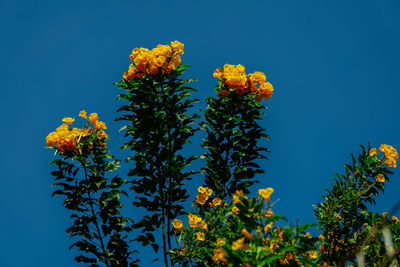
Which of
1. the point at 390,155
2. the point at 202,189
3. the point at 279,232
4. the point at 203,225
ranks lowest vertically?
the point at 279,232

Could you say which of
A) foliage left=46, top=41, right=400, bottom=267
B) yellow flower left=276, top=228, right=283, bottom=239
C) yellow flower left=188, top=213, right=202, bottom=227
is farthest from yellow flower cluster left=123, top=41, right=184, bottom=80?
yellow flower left=276, top=228, right=283, bottom=239

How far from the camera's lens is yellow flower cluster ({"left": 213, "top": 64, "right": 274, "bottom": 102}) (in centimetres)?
466

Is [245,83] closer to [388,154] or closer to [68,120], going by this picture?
[388,154]

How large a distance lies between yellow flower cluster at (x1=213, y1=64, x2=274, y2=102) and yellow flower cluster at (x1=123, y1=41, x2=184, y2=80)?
0.99m

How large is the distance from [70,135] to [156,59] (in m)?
1.98

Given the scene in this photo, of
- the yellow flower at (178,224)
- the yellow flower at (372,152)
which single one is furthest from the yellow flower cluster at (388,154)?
the yellow flower at (178,224)

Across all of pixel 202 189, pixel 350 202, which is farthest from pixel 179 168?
pixel 350 202

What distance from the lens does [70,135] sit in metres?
4.66

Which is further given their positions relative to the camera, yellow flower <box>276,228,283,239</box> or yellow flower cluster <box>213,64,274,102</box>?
yellow flower cluster <box>213,64,274,102</box>

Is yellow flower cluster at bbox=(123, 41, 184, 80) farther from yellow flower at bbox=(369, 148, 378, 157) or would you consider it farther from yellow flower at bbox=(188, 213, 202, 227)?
yellow flower at bbox=(369, 148, 378, 157)

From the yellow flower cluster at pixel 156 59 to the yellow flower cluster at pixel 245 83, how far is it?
988 mm

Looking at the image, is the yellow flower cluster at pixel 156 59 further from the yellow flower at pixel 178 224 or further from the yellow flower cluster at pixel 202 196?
the yellow flower at pixel 178 224

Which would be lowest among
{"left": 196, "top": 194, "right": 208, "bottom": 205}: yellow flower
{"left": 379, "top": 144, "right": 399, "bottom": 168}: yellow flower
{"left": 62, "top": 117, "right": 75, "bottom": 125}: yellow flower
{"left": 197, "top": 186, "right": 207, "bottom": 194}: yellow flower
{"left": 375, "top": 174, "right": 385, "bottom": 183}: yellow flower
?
{"left": 196, "top": 194, "right": 208, "bottom": 205}: yellow flower

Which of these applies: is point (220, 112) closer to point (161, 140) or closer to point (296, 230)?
point (161, 140)
